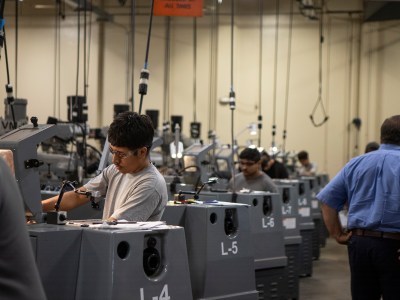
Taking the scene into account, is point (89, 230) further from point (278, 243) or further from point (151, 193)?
point (278, 243)

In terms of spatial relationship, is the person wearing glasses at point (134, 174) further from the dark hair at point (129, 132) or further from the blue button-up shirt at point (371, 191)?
the blue button-up shirt at point (371, 191)

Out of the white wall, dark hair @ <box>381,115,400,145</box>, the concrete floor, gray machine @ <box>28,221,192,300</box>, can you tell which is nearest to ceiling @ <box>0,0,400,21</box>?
the white wall

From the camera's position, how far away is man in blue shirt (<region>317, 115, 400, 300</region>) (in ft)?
Result: 12.5

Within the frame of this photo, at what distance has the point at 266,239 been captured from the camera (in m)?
6.01

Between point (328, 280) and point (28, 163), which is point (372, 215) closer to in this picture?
point (28, 163)

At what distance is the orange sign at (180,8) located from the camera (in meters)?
9.41

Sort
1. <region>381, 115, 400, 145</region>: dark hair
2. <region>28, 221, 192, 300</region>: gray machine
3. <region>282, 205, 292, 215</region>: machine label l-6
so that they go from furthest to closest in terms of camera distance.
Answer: <region>282, 205, 292, 215</region>: machine label l-6
<region>381, 115, 400, 145</region>: dark hair
<region>28, 221, 192, 300</region>: gray machine

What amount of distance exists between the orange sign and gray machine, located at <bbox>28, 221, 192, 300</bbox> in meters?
6.55

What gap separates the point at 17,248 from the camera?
1.66 meters

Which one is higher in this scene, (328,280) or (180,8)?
(180,8)

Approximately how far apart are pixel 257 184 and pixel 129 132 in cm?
384

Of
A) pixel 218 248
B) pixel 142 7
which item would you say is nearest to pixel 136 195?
pixel 218 248

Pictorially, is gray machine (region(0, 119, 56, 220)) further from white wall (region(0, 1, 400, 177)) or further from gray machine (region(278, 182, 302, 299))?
white wall (region(0, 1, 400, 177))

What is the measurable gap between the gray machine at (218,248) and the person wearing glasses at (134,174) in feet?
2.49
